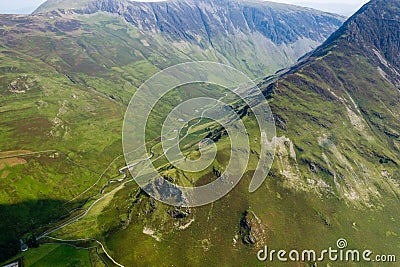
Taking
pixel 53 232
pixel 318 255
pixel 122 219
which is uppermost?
pixel 318 255

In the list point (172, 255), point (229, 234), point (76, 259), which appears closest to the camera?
point (76, 259)

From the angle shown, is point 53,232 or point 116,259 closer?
point 116,259

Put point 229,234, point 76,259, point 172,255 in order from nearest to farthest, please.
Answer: point 76,259, point 172,255, point 229,234

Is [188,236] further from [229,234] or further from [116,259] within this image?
[116,259]

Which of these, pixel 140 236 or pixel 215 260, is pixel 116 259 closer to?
pixel 140 236

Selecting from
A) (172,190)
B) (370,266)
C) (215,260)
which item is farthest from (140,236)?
(370,266)

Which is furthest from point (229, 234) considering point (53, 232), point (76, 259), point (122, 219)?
point (53, 232)

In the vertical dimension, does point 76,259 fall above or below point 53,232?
above

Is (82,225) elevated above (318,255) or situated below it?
below

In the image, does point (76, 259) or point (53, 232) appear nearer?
point (76, 259)
